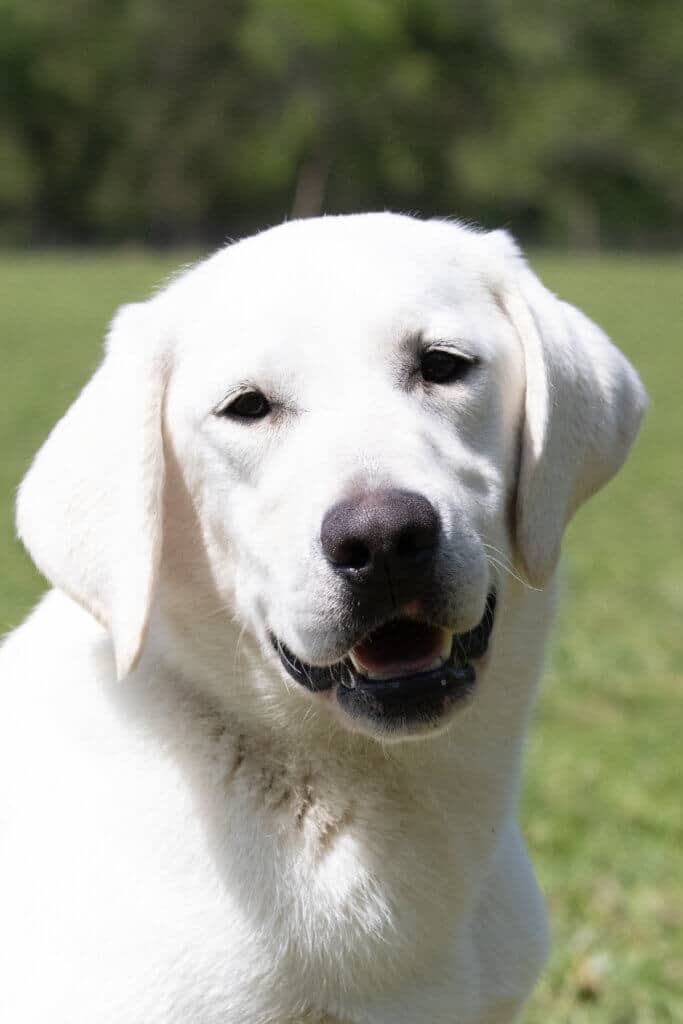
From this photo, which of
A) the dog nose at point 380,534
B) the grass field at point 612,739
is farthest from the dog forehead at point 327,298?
the grass field at point 612,739

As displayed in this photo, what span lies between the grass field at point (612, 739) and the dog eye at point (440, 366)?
0.89m

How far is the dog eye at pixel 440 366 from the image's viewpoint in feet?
9.57

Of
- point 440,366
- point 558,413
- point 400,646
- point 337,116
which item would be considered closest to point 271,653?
point 400,646

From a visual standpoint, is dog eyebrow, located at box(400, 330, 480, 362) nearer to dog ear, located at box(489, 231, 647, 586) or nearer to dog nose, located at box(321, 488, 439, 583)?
dog ear, located at box(489, 231, 647, 586)

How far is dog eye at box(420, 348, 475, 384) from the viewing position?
9.57ft

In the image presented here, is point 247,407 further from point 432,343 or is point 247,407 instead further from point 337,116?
point 337,116

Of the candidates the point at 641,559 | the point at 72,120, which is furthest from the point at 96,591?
the point at 72,120

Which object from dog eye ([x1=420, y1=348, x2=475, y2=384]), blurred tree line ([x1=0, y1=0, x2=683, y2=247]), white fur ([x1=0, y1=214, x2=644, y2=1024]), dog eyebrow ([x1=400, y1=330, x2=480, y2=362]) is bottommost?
blurred tree line ([x1=0, y1=0, x2=683, y2=247])

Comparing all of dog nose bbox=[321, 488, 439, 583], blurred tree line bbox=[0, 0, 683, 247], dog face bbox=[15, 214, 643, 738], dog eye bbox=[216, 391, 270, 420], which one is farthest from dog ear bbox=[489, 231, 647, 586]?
blurred tree line bbox=[0, 0, 683, 247]

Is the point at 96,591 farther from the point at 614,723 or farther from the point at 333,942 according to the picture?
the point at 614,723

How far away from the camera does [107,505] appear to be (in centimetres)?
291

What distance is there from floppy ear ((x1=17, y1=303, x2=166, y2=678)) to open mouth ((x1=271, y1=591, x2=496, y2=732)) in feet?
1.42

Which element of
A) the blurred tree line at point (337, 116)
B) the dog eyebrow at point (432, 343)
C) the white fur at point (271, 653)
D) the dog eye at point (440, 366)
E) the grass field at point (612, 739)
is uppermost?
the dog eyebrow at point (432, 343)

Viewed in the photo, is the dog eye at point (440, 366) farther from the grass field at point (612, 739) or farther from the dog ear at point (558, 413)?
the grass field at point (612, 739)
